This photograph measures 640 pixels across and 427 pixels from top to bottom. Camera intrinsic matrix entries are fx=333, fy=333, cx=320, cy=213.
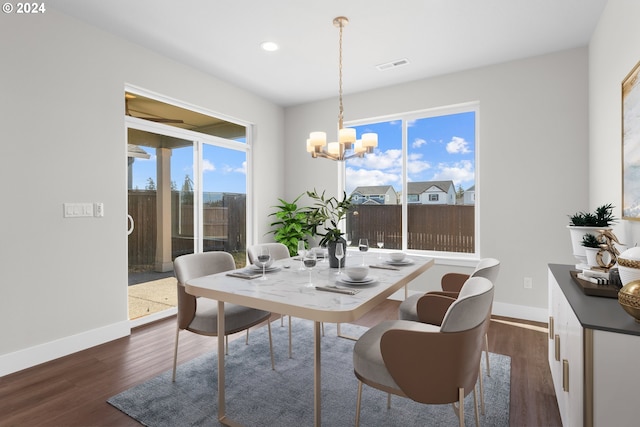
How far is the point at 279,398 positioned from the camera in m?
2.11

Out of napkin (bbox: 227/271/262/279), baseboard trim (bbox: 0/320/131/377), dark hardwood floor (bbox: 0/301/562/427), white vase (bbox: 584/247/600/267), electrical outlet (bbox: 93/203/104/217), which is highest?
electrical outlet (bbox: 93/203/104/217)

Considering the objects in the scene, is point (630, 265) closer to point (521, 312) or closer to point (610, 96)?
point (610, 96)

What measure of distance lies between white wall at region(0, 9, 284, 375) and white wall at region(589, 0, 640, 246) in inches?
152

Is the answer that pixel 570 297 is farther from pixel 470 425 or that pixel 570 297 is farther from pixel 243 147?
pixel 243 147

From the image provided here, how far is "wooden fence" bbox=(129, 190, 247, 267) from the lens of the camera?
3427mm

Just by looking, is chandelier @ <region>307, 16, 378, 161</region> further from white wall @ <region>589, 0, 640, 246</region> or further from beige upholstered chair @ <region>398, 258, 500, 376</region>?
white wall @ <region>589, 0, 640, 246</region>

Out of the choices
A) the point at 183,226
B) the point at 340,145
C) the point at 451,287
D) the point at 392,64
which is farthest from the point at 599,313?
the point at 183,226

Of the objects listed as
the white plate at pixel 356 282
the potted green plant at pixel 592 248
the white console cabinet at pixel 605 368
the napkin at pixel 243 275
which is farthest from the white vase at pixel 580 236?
the napkin at pixel 243 275

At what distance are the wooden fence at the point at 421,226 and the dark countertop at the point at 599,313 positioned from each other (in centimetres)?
222

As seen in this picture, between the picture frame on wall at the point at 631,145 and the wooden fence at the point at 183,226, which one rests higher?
the picture frame on wall at the point at 631,145

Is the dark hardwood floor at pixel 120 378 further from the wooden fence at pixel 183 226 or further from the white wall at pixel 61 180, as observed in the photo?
the wooden fence at pixel 183 226

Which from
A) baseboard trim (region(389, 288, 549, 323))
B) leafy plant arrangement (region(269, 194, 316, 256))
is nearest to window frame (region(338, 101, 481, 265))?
baseboard trim (region(389, 288, 549, 323))

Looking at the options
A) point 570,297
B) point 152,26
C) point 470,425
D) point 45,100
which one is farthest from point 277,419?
point 152,26

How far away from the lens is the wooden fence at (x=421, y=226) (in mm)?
4074
